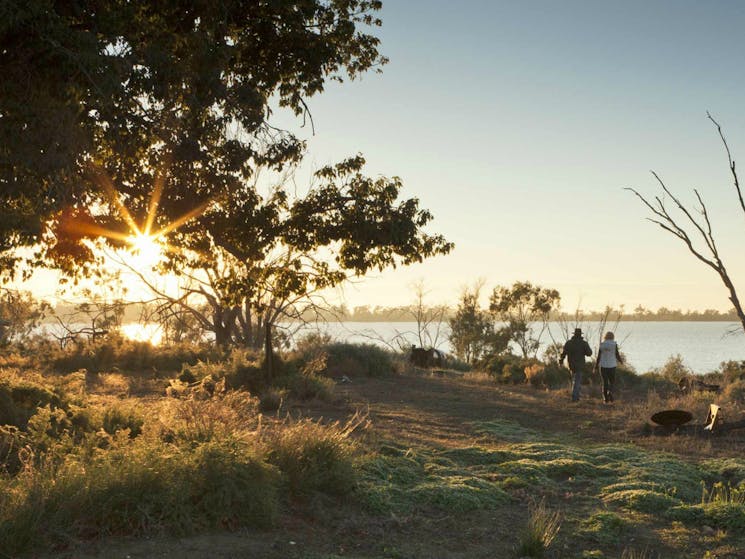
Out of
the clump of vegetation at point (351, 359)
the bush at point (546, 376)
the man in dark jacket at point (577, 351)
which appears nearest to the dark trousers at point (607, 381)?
the man in dark jacket at point (577, 351)

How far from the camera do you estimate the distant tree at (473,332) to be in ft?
179

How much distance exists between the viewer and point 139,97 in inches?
468

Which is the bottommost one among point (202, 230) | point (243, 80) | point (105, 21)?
point (202, 230)

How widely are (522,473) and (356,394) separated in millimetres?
11294

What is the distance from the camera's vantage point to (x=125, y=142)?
1208 cm

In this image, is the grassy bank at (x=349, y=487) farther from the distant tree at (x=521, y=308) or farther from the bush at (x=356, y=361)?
the distant tree at (x=521, y=308)

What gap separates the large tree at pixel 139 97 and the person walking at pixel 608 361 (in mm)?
10000

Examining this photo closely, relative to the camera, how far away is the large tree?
950 centimetres

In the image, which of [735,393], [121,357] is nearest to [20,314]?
[121,357]

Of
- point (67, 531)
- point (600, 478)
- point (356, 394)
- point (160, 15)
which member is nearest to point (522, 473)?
point (600, 478)

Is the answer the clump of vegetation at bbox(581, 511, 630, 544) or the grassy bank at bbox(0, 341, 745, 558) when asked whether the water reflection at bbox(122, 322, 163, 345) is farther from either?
the clump of vegetation at bbox(581, 511, 630, 544)

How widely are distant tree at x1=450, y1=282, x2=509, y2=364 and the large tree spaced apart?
40.8 meters

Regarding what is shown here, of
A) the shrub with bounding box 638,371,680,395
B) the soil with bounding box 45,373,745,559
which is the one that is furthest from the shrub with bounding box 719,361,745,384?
the soil with bounding box 45,373,745,559

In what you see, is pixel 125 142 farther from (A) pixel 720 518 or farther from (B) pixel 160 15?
(A) pixel 720 518
